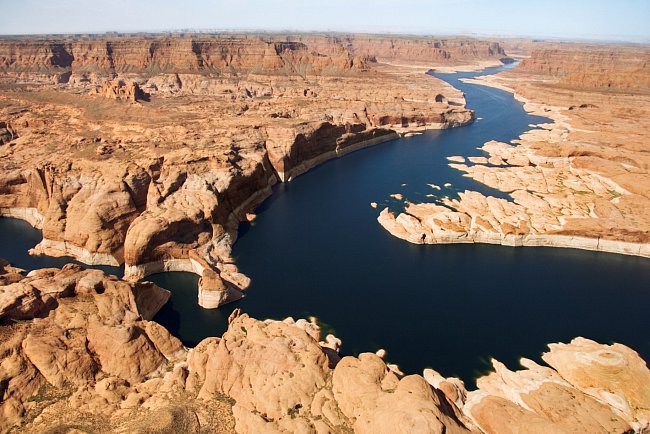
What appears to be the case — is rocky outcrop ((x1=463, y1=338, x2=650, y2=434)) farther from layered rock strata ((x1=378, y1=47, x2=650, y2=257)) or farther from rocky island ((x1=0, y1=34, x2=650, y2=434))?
layered rock strata ((x1=378, y1=47, x2=650, y2=257))

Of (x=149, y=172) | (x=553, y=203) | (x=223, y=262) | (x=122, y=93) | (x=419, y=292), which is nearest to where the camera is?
(x=419, y=292)

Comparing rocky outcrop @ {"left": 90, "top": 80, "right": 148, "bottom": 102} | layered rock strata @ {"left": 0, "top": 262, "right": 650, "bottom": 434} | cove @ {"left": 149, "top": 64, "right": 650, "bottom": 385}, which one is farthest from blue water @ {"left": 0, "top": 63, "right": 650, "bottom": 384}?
rocky outcrop @ {"left": 90, "top": 80, "right": 148, "bottom": 102}

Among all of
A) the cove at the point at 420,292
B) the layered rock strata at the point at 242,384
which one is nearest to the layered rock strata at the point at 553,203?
the cove at the point at 420,292

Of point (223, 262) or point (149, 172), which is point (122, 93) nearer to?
point (149, 172)

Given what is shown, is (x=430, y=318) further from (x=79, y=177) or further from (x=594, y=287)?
(x=79, y=177)

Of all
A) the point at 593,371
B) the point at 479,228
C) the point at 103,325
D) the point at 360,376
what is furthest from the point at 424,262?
the point at 103,325

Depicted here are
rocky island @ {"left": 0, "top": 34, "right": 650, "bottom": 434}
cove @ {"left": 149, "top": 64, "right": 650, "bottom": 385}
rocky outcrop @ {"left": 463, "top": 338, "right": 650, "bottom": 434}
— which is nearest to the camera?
rocky island @ {"left": 0, "top": 34, "right": 650, "bottom": 434}

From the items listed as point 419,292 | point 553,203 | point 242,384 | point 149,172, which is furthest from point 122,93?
point 242,384
